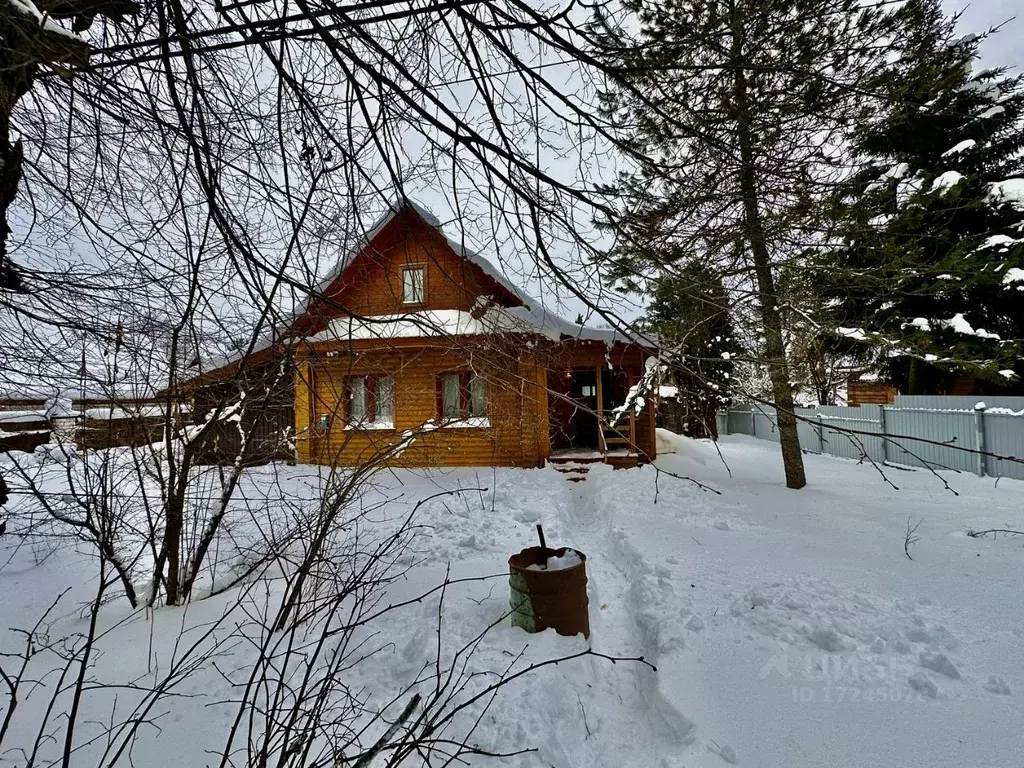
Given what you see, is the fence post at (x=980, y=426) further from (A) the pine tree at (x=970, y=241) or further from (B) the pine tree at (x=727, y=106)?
(B) the pine tree at (x=727, y=106)

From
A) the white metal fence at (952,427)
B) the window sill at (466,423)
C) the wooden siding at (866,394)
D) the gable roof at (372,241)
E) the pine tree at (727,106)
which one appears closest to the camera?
the pine tree at (727,106)

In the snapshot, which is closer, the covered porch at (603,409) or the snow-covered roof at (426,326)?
the snow-covered roof at (426,326)

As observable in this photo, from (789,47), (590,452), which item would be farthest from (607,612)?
(590,452)

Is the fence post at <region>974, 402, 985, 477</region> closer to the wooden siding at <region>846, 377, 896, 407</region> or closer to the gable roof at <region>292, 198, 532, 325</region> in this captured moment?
the gable roof at <region>292, 198, 532, 325</region>

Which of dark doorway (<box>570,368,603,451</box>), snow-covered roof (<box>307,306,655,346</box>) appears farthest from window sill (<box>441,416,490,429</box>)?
dark doorway (<box>570,368,603,451</box>)

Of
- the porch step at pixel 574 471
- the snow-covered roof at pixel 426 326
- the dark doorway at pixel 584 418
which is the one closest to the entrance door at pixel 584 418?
the dark doorway at pixel 584 418

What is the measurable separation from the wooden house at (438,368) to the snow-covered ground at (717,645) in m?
0.90

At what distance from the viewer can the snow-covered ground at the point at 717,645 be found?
2365 millimetres

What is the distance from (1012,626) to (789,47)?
160 inches

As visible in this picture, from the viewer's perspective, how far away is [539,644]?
10.9ft

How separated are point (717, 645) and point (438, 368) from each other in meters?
8.24

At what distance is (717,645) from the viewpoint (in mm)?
3164

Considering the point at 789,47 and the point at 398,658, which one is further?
the point at 398,658

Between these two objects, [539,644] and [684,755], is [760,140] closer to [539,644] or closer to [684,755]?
[684,755]
